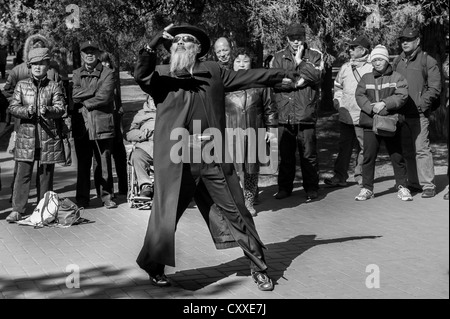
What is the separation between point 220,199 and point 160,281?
32.7 inches

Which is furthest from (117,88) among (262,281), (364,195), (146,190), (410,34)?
(262,281)

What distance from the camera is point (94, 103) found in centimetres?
1017

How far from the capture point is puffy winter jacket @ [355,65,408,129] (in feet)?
34.0

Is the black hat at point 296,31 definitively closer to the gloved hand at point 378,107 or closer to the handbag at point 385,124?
the gloved hand at point 378,107

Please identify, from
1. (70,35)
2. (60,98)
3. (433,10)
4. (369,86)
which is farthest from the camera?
(70,35)

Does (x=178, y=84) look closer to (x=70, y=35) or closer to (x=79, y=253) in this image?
(x=79, y=253)

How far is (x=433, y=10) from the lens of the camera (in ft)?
43.3

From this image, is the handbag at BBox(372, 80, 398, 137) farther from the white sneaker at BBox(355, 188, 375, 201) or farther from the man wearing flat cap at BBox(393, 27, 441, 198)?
the white sneaker at BBox(355, 188, 375, 201)

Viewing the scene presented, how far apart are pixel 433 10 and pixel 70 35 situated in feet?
20.1

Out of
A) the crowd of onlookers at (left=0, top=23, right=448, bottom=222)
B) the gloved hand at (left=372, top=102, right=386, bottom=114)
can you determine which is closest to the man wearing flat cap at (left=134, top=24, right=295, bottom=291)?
the crowd of onlookers at (left=0, top=23, right=448, bottom=222)

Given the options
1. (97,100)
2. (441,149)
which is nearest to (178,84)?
(97,100)

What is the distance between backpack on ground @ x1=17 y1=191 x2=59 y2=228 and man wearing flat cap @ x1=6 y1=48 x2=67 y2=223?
285 mm

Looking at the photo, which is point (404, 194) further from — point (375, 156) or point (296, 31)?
point (296, 31)

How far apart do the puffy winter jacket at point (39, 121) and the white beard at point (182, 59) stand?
131 inches
